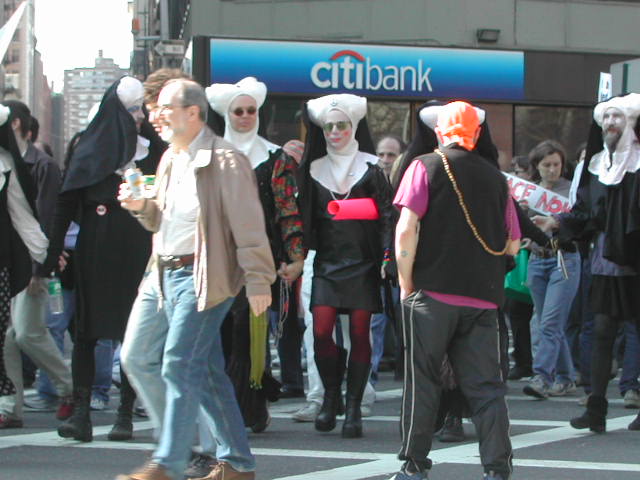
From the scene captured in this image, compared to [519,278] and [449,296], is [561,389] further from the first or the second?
[449,296]

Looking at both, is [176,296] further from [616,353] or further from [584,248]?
[616,353]

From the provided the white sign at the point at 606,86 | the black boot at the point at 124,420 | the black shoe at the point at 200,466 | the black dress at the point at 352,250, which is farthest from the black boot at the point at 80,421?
the white sign at the point at 606,86

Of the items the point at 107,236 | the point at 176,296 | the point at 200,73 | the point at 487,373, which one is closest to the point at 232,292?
the point at 176,296

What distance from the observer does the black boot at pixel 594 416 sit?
7574 millimetres

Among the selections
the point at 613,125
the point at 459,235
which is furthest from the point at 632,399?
the point at 459,235

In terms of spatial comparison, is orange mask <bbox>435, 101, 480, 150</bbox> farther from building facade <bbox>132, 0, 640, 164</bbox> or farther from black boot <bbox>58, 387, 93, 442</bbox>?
building facade <bbox>132, 0, 640, 164</bbox>

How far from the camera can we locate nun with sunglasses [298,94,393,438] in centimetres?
764

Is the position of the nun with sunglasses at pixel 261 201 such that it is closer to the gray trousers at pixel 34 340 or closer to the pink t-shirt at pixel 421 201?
the gray trousers at pixel 34 340

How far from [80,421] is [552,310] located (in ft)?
12.7

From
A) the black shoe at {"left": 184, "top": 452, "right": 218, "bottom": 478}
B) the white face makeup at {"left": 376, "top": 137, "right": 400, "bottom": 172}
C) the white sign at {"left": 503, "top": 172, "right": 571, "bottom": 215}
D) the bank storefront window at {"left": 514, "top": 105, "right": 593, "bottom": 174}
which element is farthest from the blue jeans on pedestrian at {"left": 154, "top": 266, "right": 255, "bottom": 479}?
the bank storefront window at {"left": 514, "top": 105, "right": 593, "bottom": 174}

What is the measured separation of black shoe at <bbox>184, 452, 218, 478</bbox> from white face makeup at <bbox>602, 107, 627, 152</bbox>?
3151 millimetres

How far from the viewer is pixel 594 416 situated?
7586 mm

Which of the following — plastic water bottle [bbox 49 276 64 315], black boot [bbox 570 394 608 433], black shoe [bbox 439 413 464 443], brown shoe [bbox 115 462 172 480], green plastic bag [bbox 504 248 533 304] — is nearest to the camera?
brown shoe [bbox 115 462 172 480]

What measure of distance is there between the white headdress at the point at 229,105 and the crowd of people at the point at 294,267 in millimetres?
13
